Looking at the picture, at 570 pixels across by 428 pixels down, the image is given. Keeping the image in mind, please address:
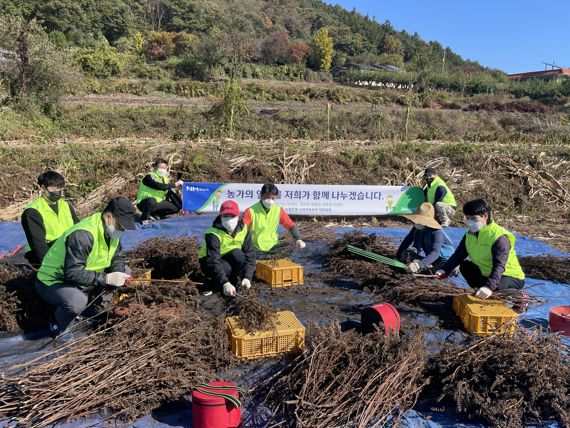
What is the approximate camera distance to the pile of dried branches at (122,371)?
2.98m

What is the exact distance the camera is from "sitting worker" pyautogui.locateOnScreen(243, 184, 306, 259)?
5543 millimetres

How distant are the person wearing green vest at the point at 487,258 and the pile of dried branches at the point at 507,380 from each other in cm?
100

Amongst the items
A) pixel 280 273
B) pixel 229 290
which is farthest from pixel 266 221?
pixel 229 290

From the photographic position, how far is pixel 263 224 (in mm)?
5734

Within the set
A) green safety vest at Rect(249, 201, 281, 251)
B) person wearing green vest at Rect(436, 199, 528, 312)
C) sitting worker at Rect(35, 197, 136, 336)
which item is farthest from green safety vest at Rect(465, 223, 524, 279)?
sitting worker at Rect(35, 197, 136, 336)

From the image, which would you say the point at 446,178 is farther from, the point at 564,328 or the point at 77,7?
the point at 77,7

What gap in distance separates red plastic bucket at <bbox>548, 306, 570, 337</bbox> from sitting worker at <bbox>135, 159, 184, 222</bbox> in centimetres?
648

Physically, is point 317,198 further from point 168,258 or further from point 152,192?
point 168,258

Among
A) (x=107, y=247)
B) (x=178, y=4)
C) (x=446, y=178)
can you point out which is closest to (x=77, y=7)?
(x=178, y=4)

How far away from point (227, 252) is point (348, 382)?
232 centimetres

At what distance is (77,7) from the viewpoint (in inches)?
1687

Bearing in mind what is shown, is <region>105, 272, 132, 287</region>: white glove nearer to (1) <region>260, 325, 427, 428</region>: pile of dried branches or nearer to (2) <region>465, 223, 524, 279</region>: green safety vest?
(1) <region>260, 325, 427, 428</region>: pile of dried branches

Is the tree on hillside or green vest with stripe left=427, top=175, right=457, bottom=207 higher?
the tree on hillside

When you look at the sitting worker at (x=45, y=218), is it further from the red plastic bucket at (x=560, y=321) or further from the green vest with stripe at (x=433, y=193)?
the green vest with stripe at (x=433, y=193)
